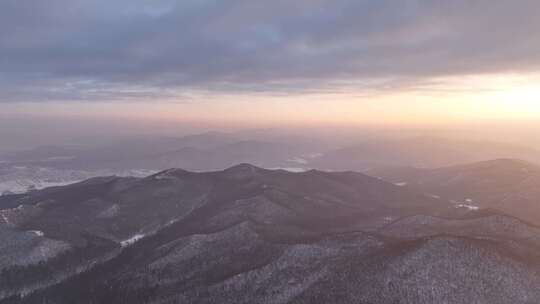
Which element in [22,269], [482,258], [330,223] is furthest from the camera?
[330,223]

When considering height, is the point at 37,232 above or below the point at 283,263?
below

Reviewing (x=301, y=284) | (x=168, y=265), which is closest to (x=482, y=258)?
(x=301, y=284)

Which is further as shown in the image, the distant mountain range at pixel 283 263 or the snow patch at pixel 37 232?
the snow patch at pixel 37 232

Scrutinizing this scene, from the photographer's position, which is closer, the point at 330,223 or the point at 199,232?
the point at 199,232

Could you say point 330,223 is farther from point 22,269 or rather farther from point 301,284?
point 22,269

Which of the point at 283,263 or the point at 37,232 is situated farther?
the point at 37,232

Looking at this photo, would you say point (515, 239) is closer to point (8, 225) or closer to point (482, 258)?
point (482, 258)

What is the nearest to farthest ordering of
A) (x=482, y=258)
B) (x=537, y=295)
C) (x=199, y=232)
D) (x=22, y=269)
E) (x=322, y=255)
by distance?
(x=537, y=295), (x=482, y=258), (x=322, y=255), (x=22, y=269), (x=199, y=232)

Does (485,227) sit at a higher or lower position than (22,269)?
higher

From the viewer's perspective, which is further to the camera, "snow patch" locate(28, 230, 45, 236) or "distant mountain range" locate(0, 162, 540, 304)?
"snow patch" locate(28, 230, 45, 236)
